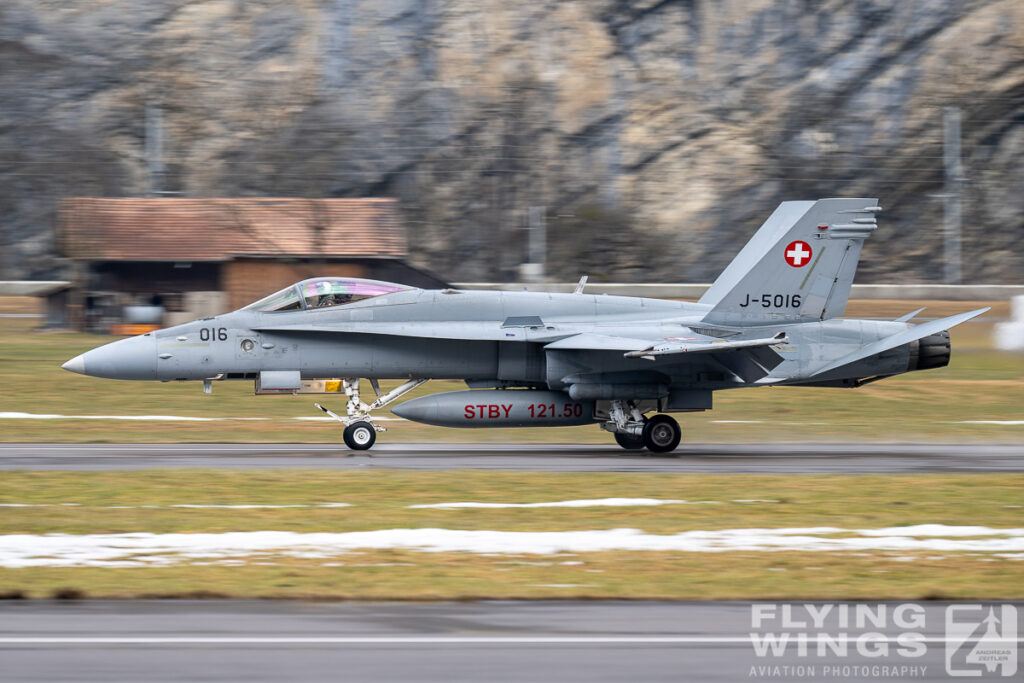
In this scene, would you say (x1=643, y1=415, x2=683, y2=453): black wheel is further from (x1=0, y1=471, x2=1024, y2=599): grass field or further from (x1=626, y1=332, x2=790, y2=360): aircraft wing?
(x1=0, y1=471, x2=1024, y2=599): grass field

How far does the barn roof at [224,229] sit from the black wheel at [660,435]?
3221cm

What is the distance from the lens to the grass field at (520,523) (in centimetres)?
1009

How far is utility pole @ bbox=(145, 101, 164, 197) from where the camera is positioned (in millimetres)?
75250

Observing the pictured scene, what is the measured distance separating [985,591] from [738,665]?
3.25 m

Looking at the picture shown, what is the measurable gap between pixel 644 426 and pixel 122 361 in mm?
8779

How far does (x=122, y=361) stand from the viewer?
64.0ft

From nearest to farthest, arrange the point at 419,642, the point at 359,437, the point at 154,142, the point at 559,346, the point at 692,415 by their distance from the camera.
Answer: the point at 419,642, the point at 559,346, the point at 359,437, the point at 692,415, the point at 154,142

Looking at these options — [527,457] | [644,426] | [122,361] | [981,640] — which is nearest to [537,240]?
[644,426]

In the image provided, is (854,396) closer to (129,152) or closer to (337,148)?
(337,148)

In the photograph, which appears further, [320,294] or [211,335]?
[320,294]

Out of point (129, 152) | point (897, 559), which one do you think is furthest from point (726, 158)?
point (897, 559)

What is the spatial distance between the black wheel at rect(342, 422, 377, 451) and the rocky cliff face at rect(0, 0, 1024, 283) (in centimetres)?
4747

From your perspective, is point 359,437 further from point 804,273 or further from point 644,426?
point 804,273

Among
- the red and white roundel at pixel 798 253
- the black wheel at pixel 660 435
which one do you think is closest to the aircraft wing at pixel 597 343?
the black wheel at pixel 660 435
